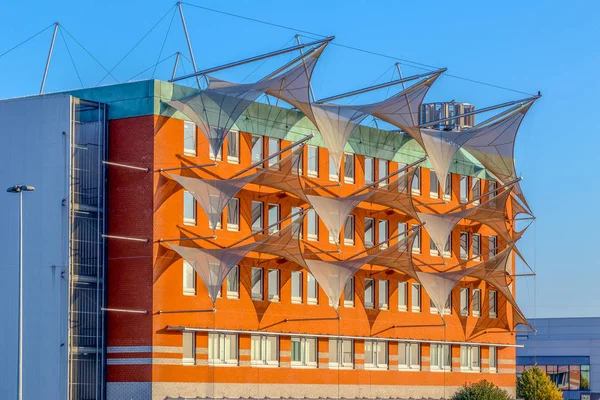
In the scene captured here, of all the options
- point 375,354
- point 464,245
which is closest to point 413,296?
point 375,354

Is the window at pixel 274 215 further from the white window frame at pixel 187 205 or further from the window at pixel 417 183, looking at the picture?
the window at pixel 417 183

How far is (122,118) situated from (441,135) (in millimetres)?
21191

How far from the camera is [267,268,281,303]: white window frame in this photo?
248 feet

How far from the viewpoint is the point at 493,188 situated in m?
94.2

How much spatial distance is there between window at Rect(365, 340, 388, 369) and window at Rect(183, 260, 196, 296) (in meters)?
15.4

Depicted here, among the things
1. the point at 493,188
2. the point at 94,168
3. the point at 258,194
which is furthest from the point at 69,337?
the point at 493,188

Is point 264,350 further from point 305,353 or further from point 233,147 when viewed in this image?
point 233,147

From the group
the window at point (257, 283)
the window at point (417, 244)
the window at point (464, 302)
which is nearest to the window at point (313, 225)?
the window at point (257, 283)

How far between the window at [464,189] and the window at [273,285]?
19683 mm

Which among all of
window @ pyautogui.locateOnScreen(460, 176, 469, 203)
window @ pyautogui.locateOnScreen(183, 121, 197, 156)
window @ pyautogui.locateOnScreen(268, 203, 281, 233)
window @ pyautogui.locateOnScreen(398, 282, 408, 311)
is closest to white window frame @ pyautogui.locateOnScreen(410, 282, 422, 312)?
window @ pyautogui.locateOnScreen(398, 282, 408, 311)

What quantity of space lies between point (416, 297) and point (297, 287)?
1218 centimetres

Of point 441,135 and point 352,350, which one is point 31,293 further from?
point 441,135

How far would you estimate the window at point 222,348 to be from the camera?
234 ft

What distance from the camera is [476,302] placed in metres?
93.0
